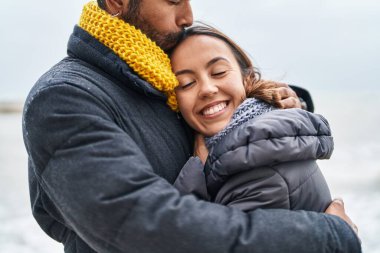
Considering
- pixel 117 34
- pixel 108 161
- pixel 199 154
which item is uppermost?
pixel 117 34

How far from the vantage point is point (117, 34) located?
1.47 metres

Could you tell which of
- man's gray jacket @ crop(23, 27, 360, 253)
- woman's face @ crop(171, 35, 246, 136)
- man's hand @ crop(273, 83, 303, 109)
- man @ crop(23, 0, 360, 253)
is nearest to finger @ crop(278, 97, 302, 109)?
man's hand @ crop(273, 83, 303, 109)

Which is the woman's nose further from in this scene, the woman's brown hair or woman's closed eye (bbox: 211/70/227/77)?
the woman's brown hair

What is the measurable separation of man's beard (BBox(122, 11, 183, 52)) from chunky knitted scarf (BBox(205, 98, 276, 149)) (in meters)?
0.33

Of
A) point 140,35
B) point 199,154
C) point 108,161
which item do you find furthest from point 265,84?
point 108,161

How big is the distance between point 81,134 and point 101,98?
16cm

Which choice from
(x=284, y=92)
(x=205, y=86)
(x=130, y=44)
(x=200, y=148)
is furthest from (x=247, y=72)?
(x=130, y=44)

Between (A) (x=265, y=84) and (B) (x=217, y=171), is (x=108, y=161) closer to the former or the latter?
(B) (x=217, y=171)

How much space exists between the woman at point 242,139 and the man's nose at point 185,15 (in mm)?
61

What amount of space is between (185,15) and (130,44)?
288 millimetres

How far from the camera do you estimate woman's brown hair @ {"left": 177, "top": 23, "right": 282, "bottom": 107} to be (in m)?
1.65

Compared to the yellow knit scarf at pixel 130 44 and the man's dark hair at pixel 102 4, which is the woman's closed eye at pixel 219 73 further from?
the man's dark hair at pixel 102 4

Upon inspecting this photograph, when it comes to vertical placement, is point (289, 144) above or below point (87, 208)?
above

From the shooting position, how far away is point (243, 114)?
5.08ft
